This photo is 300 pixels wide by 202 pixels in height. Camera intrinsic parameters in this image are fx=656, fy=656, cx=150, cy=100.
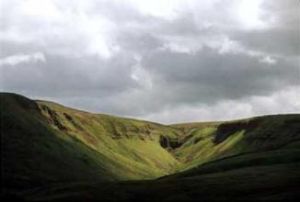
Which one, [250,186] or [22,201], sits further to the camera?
[250,186]

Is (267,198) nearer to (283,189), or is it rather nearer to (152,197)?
(283,189)

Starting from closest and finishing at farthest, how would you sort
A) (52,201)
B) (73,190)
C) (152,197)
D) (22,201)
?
(22,201) < (52,201) < (152,197) < (73,190)

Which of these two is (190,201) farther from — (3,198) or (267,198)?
(3,198)

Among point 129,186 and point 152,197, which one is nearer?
point 152,197

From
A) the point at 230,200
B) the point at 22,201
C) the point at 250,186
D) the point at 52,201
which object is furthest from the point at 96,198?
the point at 250,186

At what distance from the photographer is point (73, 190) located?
18912 centimetres

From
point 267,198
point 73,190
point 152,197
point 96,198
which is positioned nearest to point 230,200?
point 267,198

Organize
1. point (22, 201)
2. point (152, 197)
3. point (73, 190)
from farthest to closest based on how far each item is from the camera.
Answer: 1. point (73, 190)
2. point (152, 197)
3. point (22, 201)

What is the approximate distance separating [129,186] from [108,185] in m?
6.39

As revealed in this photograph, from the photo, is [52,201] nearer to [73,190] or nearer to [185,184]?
[73,190]

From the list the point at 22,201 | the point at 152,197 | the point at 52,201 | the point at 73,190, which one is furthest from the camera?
the point at 73,190

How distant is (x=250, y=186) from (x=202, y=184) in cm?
1430

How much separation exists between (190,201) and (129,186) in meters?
32.3

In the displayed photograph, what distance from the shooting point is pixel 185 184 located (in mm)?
196750
